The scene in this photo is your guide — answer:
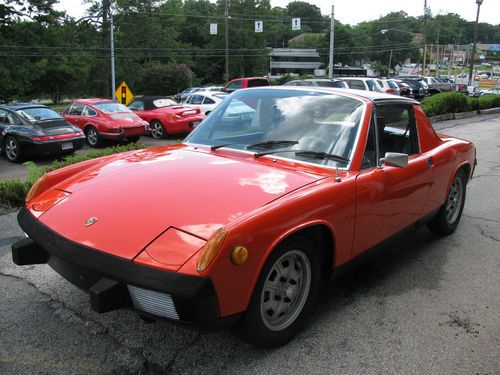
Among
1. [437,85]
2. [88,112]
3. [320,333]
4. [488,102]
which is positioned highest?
[437,85]

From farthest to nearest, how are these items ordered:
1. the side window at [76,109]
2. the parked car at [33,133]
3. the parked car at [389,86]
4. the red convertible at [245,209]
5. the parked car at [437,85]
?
the parked car at [437,85] → the parked car at [389,86] → the side window at [76,109] → the parked car at [33,133] → the red convertible at [245,209]

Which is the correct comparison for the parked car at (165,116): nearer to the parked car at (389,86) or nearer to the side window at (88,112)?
the side window at (88,112)

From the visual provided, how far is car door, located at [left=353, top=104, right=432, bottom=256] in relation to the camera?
336cm

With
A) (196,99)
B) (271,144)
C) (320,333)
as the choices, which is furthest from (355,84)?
(320,333)

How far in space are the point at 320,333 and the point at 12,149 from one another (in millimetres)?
11402

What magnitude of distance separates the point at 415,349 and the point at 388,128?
1.88 metres

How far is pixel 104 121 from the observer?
1448cm

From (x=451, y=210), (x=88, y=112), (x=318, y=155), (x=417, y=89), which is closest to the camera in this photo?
(x=318, y=155)

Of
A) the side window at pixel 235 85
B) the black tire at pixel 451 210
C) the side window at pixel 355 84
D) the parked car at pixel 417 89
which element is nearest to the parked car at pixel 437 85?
the parked car at pixel 417 89

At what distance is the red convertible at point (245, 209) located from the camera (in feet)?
7.81

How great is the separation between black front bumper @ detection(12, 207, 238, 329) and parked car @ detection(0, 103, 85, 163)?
1020cm

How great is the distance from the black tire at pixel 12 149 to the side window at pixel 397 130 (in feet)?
34.7

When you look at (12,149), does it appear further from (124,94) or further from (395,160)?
(395,160)

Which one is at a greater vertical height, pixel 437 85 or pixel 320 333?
pixel 437 85
